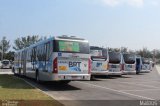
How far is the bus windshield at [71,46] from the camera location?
18766 millimetres

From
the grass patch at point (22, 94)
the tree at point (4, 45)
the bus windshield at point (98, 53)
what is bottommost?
the grass patch at point (22, 94)

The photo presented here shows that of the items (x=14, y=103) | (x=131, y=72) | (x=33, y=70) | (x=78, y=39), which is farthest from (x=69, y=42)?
(x=131, y=72)

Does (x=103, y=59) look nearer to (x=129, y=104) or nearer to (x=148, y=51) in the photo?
(x=129, y=104)

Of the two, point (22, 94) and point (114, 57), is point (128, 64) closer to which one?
point (114, 57)

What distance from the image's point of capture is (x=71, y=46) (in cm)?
1914

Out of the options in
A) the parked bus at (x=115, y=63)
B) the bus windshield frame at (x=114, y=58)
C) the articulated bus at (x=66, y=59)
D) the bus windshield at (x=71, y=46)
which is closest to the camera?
the articulated bus at (x=66, y=59)

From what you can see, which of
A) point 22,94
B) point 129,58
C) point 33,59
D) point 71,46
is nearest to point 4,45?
point 129,58

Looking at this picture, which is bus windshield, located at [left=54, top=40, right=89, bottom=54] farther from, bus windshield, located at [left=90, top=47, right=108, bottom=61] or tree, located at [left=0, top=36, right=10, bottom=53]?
tree, located at [left=0, top=36, right=10, bottom=53]

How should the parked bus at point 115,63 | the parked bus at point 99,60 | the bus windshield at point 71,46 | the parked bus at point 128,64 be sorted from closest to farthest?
the bus windshield at point 71,46, the parked bus at point 99,60, the parked bus at point 115,63, the parked bus at point 128,64

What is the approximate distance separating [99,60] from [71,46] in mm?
7061

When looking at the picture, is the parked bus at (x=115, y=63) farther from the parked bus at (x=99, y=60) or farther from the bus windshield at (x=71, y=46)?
the bus windshield at (x=71, y=46)

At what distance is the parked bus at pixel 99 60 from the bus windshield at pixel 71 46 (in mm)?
6138

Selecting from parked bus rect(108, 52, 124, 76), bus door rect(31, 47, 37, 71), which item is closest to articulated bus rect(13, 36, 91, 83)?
bus door rect(31, 47, 37, 71)

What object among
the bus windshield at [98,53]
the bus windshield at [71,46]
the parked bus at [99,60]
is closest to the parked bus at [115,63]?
the parked bus at [99,60]
